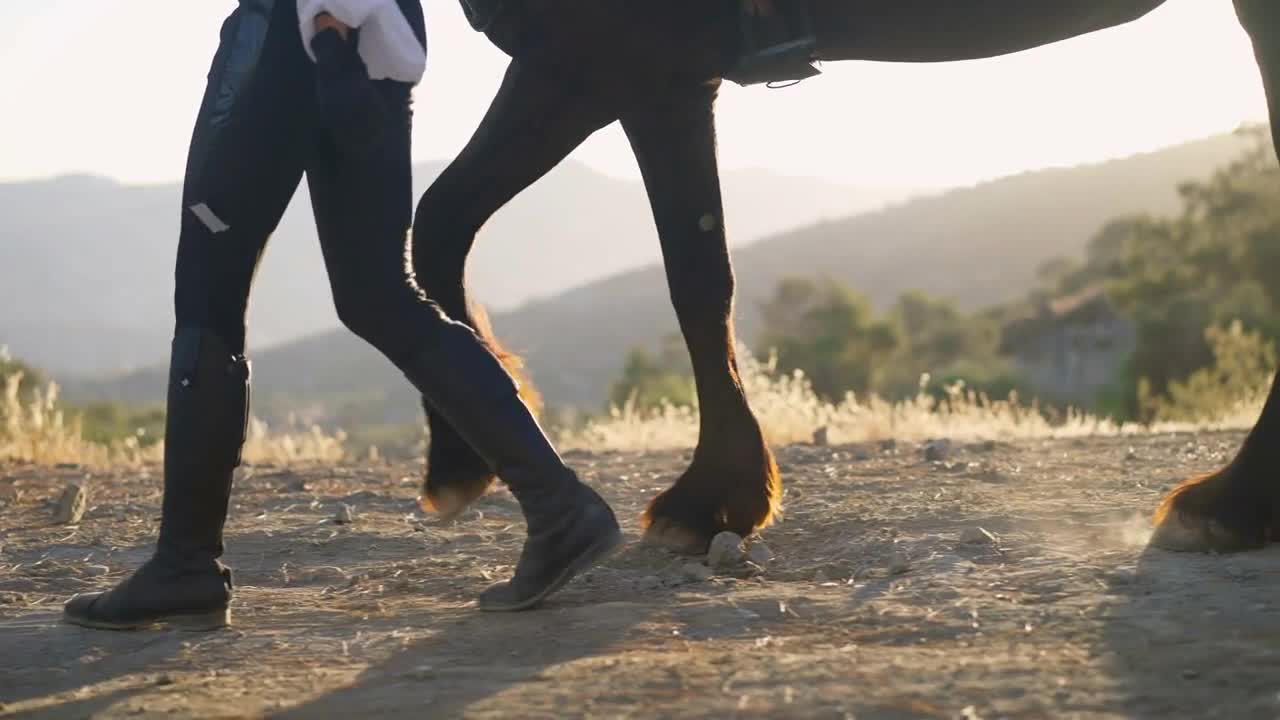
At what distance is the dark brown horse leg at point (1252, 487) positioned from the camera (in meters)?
2.76

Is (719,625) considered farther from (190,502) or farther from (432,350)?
(190,502)

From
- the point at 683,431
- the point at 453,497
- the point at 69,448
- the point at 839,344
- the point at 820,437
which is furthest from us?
the point at 839,344

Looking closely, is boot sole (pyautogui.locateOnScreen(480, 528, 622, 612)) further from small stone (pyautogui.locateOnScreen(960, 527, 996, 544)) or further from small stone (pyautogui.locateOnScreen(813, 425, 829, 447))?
small stone (pyautogui.locateOnScreen(813, 425, 829, 447))

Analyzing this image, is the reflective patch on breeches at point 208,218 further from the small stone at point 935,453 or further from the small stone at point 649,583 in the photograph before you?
the small stone at point 935,453

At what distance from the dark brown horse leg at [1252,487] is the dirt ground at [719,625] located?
8 centimetres

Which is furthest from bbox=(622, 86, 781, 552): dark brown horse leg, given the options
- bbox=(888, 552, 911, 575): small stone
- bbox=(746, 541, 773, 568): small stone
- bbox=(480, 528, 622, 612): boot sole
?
bbox=(480, 528, 622, 612): boot sole

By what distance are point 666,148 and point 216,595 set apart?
135cm

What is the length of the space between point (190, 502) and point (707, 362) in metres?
1.18

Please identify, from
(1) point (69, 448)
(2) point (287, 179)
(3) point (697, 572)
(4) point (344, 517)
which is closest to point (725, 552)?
(3) point (697, 572)

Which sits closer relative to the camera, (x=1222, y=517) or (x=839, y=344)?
(x=1222, y=517)

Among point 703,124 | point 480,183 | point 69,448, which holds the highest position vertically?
point 703,124

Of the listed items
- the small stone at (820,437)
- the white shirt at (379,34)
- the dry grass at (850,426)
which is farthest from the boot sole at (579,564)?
the dry grass at (850,426)

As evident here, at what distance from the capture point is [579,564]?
2551 millimetres

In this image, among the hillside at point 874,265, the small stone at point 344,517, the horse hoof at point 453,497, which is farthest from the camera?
the hillside at point 874,265
